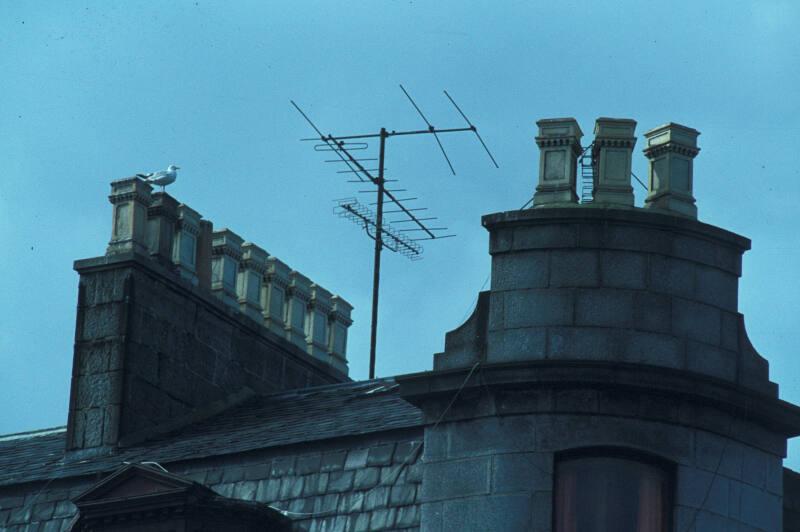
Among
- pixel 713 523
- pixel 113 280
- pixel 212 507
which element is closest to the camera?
pixel 713 523

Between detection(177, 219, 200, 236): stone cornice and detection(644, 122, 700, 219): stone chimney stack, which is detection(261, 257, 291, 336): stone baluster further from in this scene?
detection(644, 122, 700, 219): stone chimney stack

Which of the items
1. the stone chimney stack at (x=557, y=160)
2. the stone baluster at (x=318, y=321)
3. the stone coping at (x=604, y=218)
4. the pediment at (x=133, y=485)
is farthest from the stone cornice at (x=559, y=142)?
the stone baluster at (x=318, y=321)

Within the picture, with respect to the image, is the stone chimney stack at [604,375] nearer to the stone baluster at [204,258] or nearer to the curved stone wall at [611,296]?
the curved stone wall at [611,296]

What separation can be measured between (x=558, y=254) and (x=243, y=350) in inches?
404

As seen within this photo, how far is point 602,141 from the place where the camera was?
1226 inches

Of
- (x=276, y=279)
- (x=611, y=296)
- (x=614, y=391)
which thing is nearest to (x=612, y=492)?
(x=614, y=391)

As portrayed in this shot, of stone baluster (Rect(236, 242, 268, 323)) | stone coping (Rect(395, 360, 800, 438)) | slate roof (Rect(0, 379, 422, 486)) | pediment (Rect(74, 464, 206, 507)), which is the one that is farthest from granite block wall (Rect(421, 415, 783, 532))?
stone baluster (Rect(236, 242, 268, 323))

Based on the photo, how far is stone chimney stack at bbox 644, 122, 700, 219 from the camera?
31.2m

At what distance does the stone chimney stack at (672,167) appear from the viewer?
31.2 metres

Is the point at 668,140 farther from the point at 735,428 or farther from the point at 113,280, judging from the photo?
the point at 113,280

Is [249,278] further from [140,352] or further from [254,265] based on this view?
[140,352]

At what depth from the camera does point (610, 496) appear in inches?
1149

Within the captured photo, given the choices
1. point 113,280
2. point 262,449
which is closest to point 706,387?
point 262,449

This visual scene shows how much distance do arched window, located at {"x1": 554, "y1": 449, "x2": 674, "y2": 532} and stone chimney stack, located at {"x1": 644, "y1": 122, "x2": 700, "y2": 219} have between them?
3.53m
